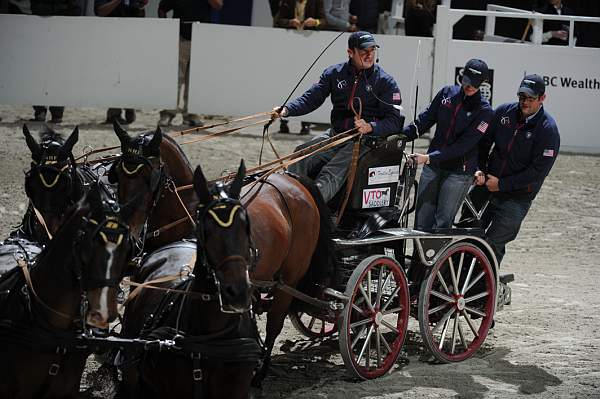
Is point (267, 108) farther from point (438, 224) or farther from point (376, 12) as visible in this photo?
point (438, 224)

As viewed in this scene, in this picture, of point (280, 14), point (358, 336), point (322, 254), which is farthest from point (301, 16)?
point (358, 336)

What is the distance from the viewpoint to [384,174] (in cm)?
764

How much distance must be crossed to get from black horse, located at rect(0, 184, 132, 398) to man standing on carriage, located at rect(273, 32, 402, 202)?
2652mm

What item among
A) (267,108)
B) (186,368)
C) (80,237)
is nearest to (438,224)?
(186,368)

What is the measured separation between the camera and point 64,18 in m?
14.3

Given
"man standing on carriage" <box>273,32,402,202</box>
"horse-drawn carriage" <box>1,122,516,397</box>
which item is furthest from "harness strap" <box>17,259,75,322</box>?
"man standing on carriage" <box>273,32,402,202</box>

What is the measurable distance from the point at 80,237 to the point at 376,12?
11.6 meters

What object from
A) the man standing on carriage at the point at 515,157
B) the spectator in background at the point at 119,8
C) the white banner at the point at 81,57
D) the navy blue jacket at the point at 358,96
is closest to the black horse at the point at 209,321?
the navy blue jacket at the point at 358,96

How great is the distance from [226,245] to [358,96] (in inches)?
113

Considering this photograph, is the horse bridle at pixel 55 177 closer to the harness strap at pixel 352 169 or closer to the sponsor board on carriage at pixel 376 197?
the harness strap at pixel 352 169

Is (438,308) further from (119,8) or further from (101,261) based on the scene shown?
(119,8)

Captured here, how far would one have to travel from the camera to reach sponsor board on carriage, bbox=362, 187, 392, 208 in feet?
24.9

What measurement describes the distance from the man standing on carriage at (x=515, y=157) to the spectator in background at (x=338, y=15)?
23.9 feet

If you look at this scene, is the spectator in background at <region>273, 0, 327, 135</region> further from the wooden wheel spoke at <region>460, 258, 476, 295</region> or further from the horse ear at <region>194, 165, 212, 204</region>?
the horse ear at <region>194, 165, 212, 204</region>
